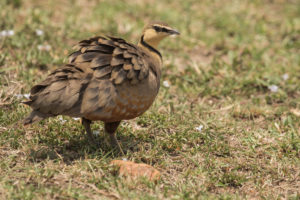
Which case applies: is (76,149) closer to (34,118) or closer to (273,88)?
(34,118)

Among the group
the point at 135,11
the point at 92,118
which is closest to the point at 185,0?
the point at 135,11

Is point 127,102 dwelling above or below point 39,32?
below

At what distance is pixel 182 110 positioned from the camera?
6.49m

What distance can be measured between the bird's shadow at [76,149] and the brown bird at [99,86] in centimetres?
35

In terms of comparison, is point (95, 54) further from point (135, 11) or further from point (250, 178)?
point (135, 11)

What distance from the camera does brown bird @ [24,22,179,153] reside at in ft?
15.3

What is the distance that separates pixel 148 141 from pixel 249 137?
1379 mm

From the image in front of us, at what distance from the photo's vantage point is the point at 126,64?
488 centimetres

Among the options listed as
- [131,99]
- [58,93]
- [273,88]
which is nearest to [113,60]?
[131,99]

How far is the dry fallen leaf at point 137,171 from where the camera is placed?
4602 millimetres

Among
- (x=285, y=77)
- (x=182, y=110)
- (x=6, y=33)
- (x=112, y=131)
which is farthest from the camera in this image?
(x=285, y=77)

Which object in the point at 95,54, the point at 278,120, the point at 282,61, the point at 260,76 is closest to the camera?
the point at 95,54

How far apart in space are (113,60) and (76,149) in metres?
1.21

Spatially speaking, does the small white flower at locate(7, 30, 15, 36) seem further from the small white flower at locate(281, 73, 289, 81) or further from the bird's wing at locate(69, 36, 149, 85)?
the small white flower at locate(281, 73, 289, 81)
